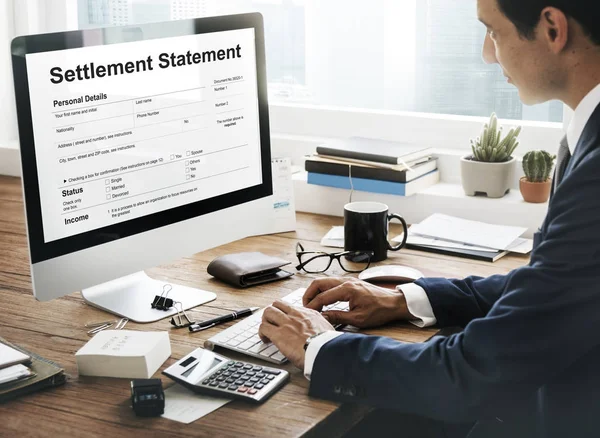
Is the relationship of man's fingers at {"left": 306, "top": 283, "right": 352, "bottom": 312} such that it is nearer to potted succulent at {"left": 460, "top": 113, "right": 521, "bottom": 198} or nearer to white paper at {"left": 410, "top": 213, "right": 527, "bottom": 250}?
white paper at {"left": 410, "top": 213, "right": 527, "bottom": 250}

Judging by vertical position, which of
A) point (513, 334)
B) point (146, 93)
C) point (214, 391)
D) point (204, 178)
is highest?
point (146, 93)

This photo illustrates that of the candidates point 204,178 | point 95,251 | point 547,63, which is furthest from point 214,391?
point 547,63

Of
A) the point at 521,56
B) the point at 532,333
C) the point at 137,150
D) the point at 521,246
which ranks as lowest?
the point at 521,246

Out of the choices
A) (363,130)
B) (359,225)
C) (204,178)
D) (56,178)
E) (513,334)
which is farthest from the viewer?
(363,130)

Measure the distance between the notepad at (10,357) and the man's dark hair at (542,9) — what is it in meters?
0.88

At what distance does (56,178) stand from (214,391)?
48 centimetres

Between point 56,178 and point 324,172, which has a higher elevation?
point 56,178

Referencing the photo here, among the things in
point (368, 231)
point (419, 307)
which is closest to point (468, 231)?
point (368, 231)

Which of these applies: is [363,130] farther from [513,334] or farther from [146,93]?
[513,334]

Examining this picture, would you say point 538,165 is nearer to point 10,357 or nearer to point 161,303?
point 161,303

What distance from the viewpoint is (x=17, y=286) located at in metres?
1.77

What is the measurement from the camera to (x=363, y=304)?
156cm

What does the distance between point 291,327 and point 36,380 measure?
0.40m

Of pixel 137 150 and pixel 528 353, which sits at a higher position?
pixel 137 150
